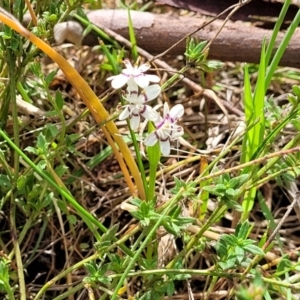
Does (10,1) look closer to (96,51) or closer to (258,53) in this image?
(96,51)

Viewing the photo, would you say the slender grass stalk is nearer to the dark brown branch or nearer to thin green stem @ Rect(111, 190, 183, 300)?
thin green stem @ Rect(111, 190, 183, 300)

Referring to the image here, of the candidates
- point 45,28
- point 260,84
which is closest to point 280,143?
point 260,84

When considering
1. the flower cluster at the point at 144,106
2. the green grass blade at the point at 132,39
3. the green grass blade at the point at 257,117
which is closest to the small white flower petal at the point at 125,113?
the flower cluster at the point at 144,106

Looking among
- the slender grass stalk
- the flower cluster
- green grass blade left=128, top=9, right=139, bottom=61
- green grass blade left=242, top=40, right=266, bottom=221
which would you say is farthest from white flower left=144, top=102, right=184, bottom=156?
green grass blade left=128, top=9, right=139, bottom=61

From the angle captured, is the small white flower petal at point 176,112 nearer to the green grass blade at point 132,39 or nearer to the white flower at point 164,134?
the white flower at point 164,134

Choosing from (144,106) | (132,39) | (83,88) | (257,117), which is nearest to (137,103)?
(144,106)

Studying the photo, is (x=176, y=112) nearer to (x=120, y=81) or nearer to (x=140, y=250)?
(x=120, y=81)
